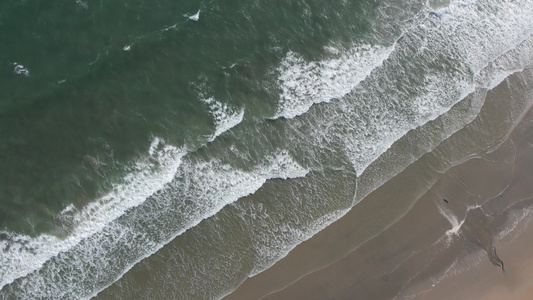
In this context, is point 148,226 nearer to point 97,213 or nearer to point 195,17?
point 97,213

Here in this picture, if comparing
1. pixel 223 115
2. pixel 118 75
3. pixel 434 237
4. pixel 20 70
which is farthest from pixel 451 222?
pixel 20 70

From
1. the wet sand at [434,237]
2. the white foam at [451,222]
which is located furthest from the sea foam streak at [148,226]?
the white foam at [451,222]

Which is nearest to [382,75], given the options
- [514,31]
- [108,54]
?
[514,31]

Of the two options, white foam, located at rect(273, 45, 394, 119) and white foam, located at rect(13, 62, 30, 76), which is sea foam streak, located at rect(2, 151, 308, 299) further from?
white foam, located at rect(13, 62, 30, 76)

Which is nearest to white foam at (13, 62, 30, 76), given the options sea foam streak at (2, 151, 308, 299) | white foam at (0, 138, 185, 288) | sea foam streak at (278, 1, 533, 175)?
white foam at (0, 138, 185, 288)

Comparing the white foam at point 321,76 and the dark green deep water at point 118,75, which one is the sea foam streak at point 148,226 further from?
the white foam at point 321,76

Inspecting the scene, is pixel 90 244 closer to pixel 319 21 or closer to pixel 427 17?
pixel 319 21
